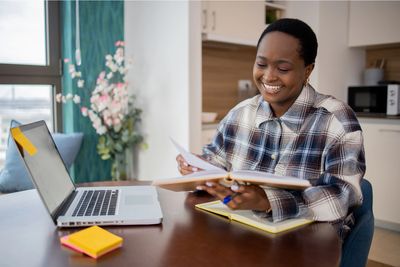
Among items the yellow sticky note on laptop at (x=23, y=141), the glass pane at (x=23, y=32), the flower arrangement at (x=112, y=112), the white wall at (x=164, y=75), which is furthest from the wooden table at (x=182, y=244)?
the glass pane at (x=23, y=32)

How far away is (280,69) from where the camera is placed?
1.31 metres

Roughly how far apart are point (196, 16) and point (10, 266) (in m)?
2.17

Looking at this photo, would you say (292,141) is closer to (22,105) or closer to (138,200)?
(138,200)

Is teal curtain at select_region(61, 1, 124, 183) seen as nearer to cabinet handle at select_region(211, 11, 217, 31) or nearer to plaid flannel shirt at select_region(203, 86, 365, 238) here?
cabinet handle at select_region(211, 11, 217, 31)

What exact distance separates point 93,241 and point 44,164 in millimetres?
341

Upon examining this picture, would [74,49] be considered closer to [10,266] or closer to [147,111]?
[147,111]

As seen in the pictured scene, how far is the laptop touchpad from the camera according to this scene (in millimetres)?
1166

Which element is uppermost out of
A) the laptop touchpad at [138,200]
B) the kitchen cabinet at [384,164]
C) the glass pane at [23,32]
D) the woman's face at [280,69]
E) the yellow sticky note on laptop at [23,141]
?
the glass pane at [23,32]

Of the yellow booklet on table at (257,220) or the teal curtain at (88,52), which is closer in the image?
the yellow booklet on table at (257,220)

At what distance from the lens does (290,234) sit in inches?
38.5

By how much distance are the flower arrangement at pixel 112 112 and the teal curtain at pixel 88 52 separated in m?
0.07

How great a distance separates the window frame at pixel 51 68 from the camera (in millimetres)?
2750

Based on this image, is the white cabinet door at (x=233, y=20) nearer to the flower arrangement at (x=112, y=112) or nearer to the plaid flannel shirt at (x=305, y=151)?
the flower arrangement at (x=112, y=112)

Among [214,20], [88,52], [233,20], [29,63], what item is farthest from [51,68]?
[233,20]
